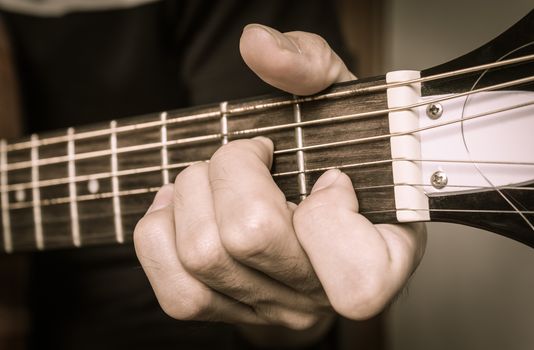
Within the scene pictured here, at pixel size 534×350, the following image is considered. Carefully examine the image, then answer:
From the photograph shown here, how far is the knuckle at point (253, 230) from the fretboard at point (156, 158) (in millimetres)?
73

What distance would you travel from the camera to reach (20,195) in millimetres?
756

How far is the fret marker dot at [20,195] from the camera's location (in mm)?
752

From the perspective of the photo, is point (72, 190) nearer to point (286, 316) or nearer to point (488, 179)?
point (286, 316)

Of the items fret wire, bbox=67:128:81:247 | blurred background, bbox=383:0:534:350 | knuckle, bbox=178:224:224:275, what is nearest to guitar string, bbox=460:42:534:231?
knuckle, bbox=178:224:224:275

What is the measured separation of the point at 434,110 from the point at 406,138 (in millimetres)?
33

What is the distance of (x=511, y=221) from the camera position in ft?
1.40

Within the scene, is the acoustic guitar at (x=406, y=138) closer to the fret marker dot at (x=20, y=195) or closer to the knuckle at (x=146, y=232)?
the knuckle at (x=146, y=232)

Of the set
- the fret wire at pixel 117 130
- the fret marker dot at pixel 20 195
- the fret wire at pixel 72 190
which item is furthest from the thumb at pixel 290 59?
the fret marker dot at pixel 20 195

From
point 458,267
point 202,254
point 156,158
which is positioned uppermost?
point 156,158

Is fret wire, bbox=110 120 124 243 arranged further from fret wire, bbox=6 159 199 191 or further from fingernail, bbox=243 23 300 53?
fingernail, bbox=243 23 300 53

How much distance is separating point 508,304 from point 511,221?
0.57 metres

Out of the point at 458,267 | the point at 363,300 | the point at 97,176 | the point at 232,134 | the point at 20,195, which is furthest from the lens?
the point at 458,267

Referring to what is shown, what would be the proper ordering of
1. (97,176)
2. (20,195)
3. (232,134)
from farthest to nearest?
(20,195), (97,176), (232,134)

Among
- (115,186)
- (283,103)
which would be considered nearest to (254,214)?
(283,103)
